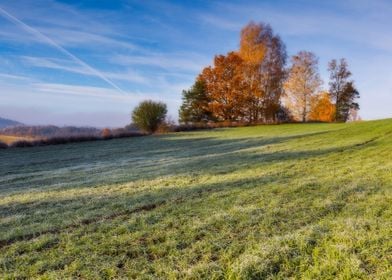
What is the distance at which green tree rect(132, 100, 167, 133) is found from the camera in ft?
123

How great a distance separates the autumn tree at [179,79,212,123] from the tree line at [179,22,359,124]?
2870mm

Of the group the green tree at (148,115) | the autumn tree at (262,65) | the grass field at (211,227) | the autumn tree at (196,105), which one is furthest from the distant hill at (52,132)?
the grass field at (211,227)

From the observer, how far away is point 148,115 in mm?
37719

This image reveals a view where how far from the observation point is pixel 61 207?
6.98 meters

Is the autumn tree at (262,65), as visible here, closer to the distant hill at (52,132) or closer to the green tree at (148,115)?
the green tree at (148,115)

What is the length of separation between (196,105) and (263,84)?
35.8 ft

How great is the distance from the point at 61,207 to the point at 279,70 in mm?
37715

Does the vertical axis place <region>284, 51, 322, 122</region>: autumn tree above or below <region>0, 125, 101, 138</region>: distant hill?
above

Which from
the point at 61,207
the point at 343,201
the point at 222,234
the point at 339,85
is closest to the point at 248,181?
the point at 343,201

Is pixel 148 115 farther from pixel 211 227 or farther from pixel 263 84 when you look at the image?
pixel 211 227

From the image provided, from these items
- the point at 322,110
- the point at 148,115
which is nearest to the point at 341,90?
the point at 322,110

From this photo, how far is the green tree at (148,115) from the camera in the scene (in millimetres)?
37531

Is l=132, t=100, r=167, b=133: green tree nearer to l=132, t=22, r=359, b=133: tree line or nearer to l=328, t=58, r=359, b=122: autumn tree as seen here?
l=132, t=22, r=359, b=133: tree line

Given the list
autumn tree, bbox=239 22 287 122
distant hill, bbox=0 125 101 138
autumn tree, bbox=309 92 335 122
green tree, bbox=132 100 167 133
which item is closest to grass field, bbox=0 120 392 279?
distant hill, bbox=0 125 101 138
